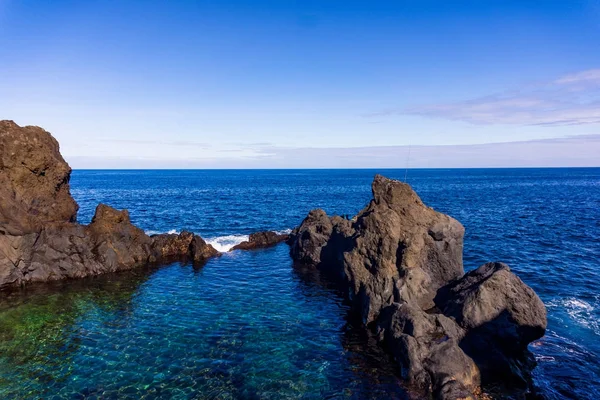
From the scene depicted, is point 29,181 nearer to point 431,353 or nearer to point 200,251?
point 200,251

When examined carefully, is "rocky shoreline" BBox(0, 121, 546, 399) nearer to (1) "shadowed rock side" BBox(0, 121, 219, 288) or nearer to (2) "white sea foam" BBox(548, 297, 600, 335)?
(1) "shadowed rock side" BBox(0, 121, 219, 288)

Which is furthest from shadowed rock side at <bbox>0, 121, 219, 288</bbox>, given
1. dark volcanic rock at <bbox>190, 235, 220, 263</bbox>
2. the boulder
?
the boulder

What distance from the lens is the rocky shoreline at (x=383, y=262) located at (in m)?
21.7

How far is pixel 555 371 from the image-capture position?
22.0 metres

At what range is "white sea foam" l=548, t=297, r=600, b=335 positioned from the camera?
27.8m

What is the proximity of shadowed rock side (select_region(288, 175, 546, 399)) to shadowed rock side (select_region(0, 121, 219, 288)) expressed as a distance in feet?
74.7

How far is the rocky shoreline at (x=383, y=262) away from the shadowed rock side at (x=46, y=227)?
10cm

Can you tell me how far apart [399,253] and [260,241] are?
25.6m

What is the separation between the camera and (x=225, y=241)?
53094 millimetres

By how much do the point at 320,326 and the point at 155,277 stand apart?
1951 cm

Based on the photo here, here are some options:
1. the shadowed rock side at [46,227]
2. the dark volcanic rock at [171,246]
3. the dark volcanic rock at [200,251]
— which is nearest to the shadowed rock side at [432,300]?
the dark volcanic rock at [200,251]

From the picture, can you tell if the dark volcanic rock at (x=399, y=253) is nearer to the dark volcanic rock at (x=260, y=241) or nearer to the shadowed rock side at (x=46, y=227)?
the dark volcanic rock at (x=260, y=241)

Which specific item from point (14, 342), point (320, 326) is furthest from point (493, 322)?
point (14, 342)

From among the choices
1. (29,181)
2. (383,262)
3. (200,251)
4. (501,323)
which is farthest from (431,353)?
(29,181)
